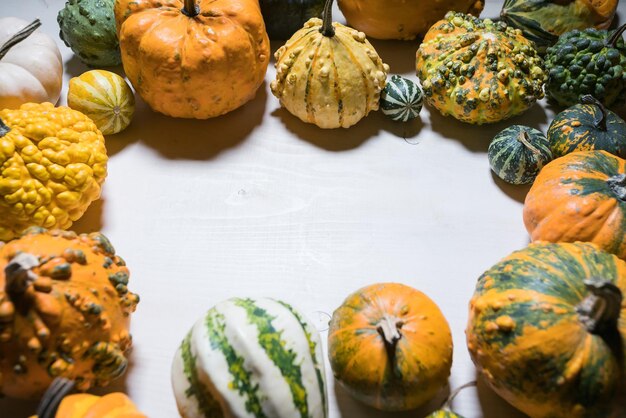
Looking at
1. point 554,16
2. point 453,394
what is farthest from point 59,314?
point 554,16

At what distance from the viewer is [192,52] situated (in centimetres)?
150

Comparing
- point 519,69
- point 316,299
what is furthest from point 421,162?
point 316,299

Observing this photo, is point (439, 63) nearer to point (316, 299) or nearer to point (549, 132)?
point (549, 132)

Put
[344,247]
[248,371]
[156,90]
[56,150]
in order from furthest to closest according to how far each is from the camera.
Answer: [156,90] < [344,247] < [56,150] < [248,371]

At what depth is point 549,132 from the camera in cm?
156

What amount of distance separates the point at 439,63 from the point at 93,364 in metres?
1.07

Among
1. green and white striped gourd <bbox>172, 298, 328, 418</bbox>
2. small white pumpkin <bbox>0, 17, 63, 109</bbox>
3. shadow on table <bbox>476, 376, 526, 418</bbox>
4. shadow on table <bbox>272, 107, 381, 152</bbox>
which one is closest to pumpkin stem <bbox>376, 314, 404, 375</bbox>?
green and white striped gourd <bbox>172, 298, 328, 418</bbox>

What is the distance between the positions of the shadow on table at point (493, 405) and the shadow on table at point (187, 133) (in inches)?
32.9

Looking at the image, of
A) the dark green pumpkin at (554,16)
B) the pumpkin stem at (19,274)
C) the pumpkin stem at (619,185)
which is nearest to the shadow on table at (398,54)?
the dark green pumpkin at (554,16)

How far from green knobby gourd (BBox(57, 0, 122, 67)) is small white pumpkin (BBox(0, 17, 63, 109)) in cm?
7

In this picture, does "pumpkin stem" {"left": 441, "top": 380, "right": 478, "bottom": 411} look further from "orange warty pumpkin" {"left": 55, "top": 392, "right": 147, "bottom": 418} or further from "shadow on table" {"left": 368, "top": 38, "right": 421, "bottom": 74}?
"shadow on table" {"left": 368, "top": 38, "right": 421, "bottom": 74}

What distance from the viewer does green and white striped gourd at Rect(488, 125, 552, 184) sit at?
1.47 meters

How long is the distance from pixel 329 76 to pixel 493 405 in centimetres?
82

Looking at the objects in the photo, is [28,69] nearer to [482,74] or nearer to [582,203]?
[482,74]
